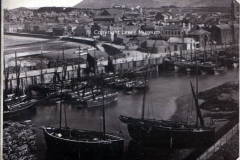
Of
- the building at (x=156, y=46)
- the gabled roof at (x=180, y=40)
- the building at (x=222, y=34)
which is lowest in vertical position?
the building at (x=156, y=46)

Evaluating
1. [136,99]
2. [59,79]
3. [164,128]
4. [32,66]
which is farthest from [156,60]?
[32,66]

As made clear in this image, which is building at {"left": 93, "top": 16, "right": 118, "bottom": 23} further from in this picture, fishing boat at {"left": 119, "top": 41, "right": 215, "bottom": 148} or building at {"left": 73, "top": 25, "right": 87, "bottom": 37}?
fishing boat at {"left": 119, "top": 41, "right": 215, "bottom": 148}

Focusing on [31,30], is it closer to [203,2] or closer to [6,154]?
[6,154]

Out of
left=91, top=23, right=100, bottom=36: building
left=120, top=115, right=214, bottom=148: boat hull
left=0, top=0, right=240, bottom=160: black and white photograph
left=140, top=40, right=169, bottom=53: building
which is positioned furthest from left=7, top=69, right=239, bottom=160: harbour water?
left=91, top=23, right=100, bottom=36: building

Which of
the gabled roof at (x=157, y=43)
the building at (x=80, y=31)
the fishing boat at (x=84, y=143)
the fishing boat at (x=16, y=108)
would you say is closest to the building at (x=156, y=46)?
the gabled roof at (x=157, y=43)

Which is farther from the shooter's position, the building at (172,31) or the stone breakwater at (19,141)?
the building at (172,31)

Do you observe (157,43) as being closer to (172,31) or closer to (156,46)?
(156,46)

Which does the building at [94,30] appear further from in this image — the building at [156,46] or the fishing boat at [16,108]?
the fishing boat at [16,108]
